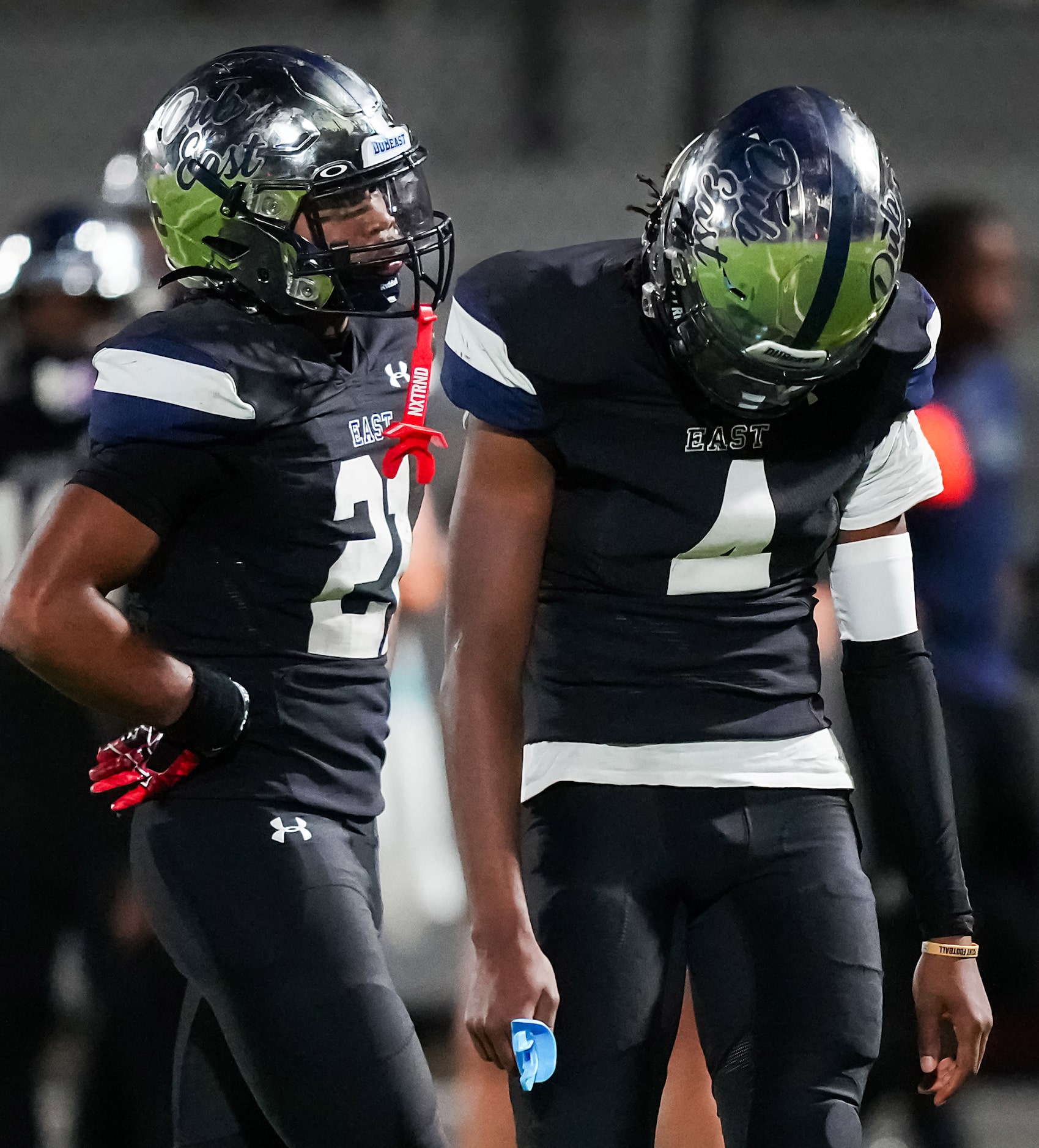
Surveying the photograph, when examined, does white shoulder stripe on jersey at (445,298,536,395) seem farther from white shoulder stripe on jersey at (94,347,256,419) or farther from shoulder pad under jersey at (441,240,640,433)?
white shoulder stripe on jersey at (94,347,256,419)

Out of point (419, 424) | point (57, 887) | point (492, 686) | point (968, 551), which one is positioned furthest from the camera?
point (968, 551)

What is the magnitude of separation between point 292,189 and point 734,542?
0.72 meters

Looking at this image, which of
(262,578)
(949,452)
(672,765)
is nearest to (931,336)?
(672,765)

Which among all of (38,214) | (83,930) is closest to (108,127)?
(38,214)

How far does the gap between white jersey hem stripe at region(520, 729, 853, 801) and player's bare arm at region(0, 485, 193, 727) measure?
0.42 metres

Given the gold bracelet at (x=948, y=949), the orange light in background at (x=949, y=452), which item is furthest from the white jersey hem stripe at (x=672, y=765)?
the orange light in background at (x=949, y=452)

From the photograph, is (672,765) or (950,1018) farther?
(950,1018)

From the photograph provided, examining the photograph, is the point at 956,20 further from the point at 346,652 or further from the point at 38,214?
the point at 346,652

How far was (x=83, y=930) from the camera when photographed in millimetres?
3266

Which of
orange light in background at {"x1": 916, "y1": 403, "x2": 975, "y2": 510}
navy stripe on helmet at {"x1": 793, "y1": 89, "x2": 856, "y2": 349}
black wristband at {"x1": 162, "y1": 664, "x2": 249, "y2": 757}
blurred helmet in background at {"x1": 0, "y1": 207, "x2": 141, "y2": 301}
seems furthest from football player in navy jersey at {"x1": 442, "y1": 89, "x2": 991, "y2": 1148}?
blurred helmet in background at {"x1": 0, "y1": 207, "x2": 141, "y2": 301}

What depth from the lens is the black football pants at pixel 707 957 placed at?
6.13 ft

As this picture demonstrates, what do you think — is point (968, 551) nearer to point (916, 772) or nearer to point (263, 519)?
point (916, 772)

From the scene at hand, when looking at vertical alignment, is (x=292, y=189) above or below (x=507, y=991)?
above

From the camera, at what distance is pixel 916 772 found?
2086 mm
